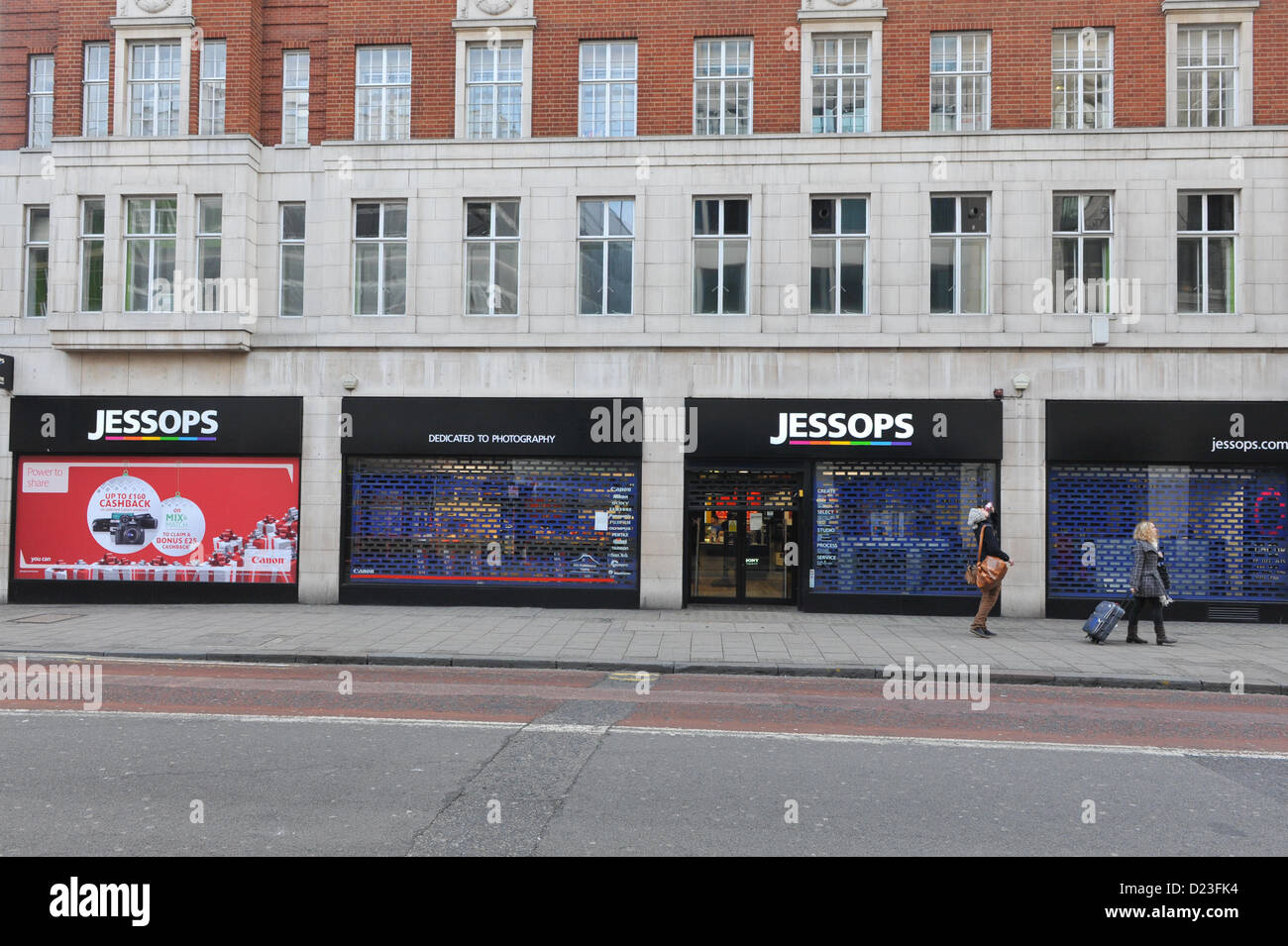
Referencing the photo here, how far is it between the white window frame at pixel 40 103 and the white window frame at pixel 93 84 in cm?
87

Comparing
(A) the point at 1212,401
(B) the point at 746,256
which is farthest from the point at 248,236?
(A) the point at 1212,401

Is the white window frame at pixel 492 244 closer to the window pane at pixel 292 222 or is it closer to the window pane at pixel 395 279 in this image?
the window pane at pixel 395 279

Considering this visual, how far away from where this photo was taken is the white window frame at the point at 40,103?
1714 centimetres

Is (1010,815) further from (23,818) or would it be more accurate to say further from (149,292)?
(149,292)

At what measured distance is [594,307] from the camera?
53.6 ft

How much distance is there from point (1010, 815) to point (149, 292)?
16871mm

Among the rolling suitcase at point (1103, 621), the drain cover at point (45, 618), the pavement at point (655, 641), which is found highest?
the rolling suitcase at point (1103, 621)

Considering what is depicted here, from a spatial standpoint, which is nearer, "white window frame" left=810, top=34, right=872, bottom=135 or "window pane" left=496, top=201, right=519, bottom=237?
"white window frame" left=810, top=34, right=872, bottom=135

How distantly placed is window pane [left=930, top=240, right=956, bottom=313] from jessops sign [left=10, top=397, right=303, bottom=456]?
38.6 feet

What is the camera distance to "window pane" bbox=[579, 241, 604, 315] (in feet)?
53.5

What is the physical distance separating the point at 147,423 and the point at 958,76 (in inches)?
633

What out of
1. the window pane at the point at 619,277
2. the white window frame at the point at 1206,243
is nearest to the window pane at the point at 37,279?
the window pane at the point at 619,277

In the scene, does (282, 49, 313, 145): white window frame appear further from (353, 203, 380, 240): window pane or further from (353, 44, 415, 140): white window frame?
(353, 203, 380, 240): window pane

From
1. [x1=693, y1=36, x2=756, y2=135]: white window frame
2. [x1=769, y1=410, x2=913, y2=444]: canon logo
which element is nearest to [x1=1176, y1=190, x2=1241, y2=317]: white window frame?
[x1=769, y1=410, x2=913, y2=444]: canon logo
